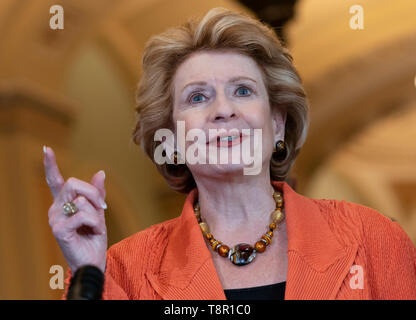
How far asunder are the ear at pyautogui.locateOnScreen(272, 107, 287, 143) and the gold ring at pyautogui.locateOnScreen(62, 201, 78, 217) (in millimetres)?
732

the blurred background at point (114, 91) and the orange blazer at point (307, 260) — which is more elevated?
the blurred background at point (114, 91)

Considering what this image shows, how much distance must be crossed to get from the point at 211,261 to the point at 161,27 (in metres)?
4.46

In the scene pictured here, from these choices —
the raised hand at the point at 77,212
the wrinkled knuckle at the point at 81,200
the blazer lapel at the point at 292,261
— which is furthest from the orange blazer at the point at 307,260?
the wrinkled knuckle at the point at 81,200

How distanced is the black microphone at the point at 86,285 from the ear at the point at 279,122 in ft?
2.77

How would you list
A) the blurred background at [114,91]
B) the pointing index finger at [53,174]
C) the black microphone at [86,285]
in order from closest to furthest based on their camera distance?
1. the black microphone at [86,285]
2. the pointing index finger at [53,174]
3. the blurred background at [114,91]

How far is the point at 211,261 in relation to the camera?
173 centimetres

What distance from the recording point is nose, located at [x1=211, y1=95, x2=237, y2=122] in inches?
70.7

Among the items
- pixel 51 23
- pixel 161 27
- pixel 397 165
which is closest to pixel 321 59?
pixel 161 27

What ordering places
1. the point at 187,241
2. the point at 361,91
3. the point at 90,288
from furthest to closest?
1. the point at 361,91
2. the point at 187,241
3. the point at 90,288

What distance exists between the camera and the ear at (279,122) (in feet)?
6.64

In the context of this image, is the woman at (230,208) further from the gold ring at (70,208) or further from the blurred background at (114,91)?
the blurred background at (114,91)

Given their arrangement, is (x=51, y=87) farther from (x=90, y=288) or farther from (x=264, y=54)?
(x=90, y=288)

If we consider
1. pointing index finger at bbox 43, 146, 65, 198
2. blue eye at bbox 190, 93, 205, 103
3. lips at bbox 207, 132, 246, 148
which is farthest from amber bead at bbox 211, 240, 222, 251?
pointing index finger at bbox 43, 146, 65, 198

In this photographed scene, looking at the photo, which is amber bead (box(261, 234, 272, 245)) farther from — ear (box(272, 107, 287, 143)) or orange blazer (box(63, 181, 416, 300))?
ear (box(272, 107, 287, 143))
